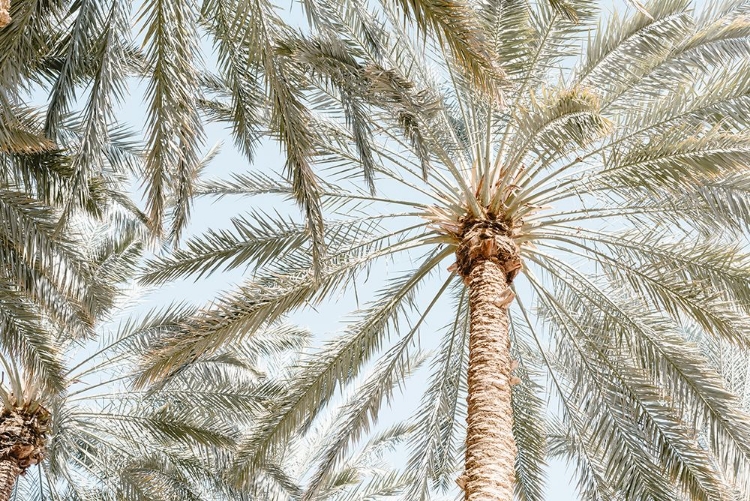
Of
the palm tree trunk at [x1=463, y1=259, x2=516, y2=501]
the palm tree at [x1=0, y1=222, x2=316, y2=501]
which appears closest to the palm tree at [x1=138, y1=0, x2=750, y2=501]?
the palm tree trunk at [x1=463, y1=259, x2=516, y2=501]

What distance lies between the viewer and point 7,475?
399 inches

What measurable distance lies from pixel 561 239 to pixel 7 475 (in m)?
7.30

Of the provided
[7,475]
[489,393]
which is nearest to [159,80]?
[489,393]

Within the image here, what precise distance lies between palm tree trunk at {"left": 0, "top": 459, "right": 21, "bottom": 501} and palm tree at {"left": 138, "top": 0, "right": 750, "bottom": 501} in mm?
3489

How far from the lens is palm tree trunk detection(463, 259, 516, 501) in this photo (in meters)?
6.31

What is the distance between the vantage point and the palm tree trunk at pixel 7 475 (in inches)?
392

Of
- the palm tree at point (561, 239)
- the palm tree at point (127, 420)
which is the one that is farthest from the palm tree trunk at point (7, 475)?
the palm tree at point (561, 239)

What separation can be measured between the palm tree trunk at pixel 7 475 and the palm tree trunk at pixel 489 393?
6275 millimetres

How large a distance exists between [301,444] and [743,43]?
1079 cm

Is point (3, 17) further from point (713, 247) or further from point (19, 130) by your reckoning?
point (713, 247)

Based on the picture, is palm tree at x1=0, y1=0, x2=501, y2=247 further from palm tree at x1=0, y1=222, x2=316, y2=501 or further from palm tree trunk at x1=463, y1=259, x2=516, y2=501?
palm tree at x1=0, y1=222, x2=316, y2=501

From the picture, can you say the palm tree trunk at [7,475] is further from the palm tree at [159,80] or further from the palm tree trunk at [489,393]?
the palm tree trunk at [489,393]

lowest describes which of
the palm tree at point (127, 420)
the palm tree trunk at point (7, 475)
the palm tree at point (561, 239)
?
the palm tree trunk at point (7, 475)

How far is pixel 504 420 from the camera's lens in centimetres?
676
